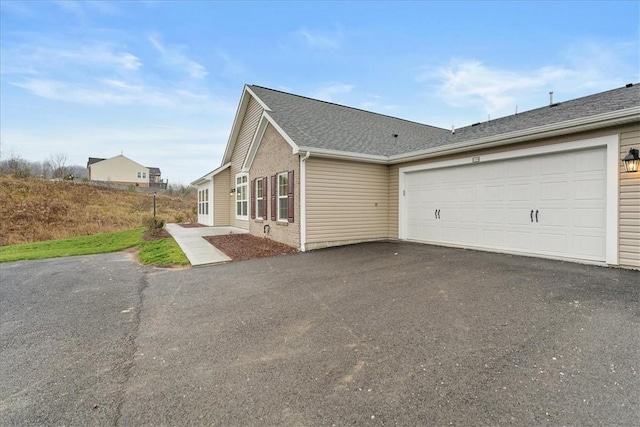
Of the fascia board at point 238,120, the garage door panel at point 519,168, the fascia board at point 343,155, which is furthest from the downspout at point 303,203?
the fascia board at point 238,120

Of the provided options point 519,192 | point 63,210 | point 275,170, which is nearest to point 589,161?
point 519,192

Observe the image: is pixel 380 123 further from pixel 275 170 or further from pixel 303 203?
pixel 303 203

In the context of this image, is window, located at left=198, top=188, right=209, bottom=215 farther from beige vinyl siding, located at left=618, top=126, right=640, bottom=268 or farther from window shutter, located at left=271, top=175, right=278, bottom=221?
beige vinyl siding, located at left=618, top=126, right=640, bottom=268

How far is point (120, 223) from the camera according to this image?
1956 centimetres

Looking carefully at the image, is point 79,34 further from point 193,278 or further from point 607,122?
point 607,122

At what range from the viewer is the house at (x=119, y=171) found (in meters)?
47.7

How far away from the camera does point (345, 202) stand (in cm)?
958

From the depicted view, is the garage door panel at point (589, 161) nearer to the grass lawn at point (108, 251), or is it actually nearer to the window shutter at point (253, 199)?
the grass lawn at point (108, 251)

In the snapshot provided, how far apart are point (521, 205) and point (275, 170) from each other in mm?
7435

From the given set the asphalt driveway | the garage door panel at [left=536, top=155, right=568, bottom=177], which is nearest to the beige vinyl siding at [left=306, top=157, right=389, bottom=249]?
the asphalt driveway

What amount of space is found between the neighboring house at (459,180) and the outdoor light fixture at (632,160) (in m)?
0.13

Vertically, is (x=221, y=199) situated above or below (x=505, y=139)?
below

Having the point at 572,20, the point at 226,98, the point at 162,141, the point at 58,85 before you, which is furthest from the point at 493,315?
the point at 162,141

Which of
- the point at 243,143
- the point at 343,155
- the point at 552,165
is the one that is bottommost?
the point at 552,165
